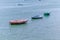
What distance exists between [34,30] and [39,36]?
316cm

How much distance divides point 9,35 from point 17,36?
978 mm

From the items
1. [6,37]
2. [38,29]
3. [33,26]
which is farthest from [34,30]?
[6,37]

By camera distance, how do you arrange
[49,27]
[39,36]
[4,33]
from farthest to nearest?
1. [49,27]
2. [4,33]
3. [39,36]

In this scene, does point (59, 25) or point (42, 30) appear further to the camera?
point (59, 25)

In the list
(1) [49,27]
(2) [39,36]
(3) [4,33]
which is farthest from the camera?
(1) [49,27]

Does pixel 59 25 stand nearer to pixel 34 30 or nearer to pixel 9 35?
pixel 34 30

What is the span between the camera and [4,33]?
2412cm

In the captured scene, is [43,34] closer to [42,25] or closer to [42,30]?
[42,30]

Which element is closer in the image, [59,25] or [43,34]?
[43,34]

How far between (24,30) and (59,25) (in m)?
4.22

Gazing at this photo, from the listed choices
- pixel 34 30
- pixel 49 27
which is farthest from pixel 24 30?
pixel 49 27

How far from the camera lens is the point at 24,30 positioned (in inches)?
1008

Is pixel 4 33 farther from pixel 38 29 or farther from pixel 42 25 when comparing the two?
pixel 42 25

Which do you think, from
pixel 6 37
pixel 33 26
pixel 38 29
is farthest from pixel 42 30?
pixel 6 37
